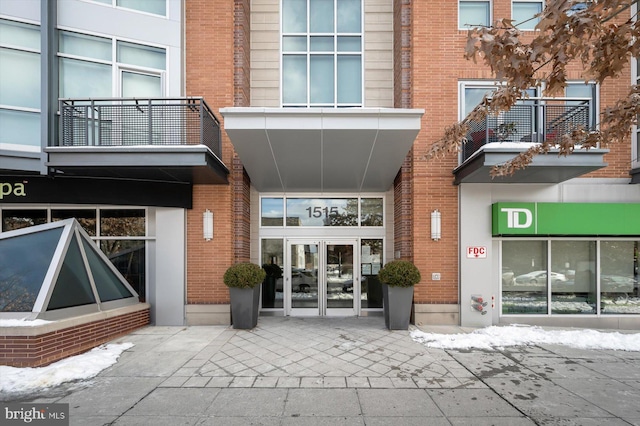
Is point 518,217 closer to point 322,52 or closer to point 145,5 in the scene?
point 322,52

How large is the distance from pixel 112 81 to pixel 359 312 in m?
Result: 8.98

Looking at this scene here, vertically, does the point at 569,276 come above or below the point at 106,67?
below

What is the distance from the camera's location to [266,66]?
9.53 metres

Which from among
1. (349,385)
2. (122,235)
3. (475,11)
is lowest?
(349,385)

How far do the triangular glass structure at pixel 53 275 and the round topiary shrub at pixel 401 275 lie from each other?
Answer: 638cm

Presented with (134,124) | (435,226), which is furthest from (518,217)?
(134,124)

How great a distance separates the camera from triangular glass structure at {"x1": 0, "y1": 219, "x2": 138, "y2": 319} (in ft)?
18.5

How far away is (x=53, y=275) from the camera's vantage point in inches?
234

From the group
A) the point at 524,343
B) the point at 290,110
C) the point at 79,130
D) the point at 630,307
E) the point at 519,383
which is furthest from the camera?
the point at 630,307

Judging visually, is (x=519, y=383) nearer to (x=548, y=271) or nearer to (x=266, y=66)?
(x=548, y=271)

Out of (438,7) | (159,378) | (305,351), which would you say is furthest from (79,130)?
(438,7)

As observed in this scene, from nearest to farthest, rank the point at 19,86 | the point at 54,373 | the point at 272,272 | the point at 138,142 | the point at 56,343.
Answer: the point at 54,373 → the point at 56,343 → the point at 19,86 → the point at 138,142 → the point at 272,272

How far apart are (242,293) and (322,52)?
7465mm

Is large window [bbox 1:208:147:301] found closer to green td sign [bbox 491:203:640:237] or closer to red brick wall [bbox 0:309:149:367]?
red brick wall [bbox 0:309:149:367]
